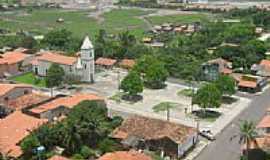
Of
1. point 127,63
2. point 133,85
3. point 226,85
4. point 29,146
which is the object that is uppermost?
point 226,85

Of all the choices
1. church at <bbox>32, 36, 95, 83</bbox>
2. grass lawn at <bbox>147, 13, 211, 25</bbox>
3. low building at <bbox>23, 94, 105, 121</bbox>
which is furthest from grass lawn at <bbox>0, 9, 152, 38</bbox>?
low building at <bbox>23, 94, 105, 121</bbox>

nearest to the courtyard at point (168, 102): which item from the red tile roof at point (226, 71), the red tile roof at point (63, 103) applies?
the red tile roof at point (63, 103)

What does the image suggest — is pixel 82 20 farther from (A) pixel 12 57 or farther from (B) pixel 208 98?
(B) pixel 208 98

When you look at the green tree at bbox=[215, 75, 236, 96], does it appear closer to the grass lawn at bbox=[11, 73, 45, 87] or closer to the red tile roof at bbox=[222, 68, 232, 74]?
the red tile roof at bbox=[222, 68, 232, 74]

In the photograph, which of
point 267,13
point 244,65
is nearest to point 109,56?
point 244,65

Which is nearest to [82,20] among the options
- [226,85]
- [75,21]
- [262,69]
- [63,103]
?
[75,21]
